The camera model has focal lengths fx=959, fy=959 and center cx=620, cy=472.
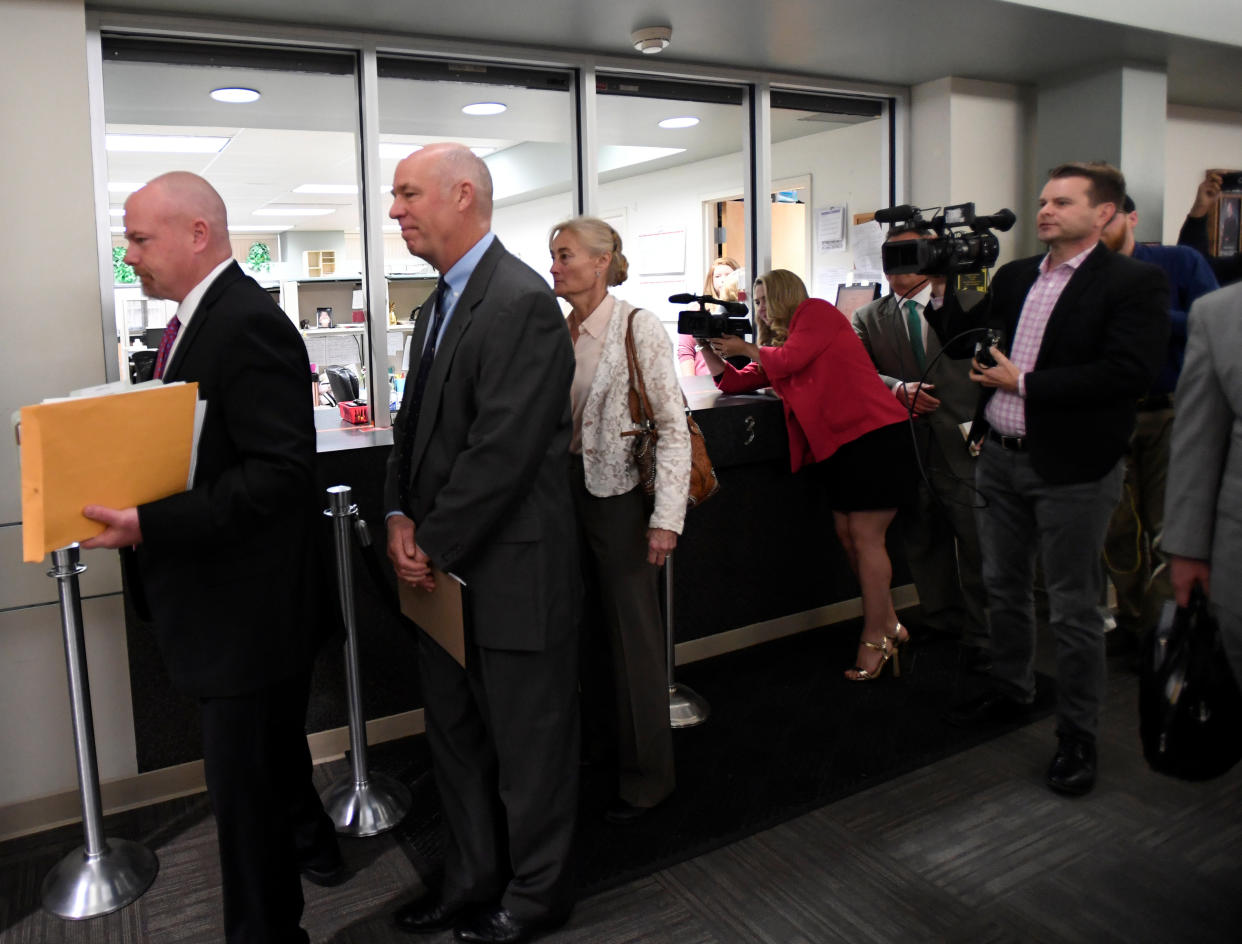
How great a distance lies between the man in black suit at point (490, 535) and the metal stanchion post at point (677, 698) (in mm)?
1085

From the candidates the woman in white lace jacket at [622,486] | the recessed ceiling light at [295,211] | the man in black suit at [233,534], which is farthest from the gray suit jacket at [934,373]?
the recessed ceiling light at [295,211]

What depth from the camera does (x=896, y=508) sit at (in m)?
3.21

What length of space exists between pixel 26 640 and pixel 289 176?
24.2ft

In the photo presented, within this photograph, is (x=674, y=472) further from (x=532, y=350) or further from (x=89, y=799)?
(x=89, y=799)

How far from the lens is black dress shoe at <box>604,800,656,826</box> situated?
2.43 meters

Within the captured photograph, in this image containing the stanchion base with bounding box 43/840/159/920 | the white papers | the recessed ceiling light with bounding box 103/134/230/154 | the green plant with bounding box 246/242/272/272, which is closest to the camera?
the stanchion base with bounding box 43/840/159/920

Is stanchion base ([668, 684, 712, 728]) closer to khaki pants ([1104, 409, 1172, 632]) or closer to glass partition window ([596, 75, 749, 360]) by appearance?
khaki pants ([1104, 409, 1172, 632])

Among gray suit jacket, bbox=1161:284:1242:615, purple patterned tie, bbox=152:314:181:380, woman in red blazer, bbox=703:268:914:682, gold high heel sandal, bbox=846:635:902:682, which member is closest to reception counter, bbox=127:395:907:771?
woman in red blazer, bbox=703:268:914:682

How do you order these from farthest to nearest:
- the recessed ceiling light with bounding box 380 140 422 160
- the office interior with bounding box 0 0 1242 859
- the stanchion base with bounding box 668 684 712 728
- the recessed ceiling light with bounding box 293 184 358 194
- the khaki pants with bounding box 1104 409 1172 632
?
the recessed ceiling light with bounding box 293 184 358 194, the recessed ceiling light with bounding box 380 140 422 160, the khaki pants with bounding box 1104 409 1172 632, the stanchion base with bounding box 668 684 712 728, the office interior with bounding box 0 0 1242 859

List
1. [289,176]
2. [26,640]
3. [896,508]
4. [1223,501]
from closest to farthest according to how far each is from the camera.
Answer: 1. [1223,501]
2. [26,640]
3. [896,508]
4. [289,176]

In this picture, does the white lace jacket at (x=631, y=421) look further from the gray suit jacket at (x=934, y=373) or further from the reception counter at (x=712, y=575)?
the gray suit jacket at (x=934, y=373)

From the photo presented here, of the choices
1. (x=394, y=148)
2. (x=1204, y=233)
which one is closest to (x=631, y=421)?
(x=1204, y=233)

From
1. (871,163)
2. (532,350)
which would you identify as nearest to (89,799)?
(532,350)

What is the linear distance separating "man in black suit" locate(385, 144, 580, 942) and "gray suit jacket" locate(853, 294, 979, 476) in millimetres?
1892
